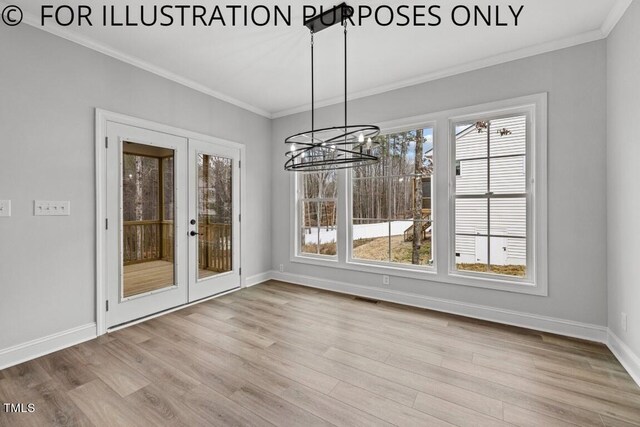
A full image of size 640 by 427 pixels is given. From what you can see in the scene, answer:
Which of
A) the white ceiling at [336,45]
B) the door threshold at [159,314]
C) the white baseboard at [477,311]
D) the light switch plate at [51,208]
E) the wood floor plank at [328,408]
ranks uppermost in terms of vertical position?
the white ceiling at [336,45]

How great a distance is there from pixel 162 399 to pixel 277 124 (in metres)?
4.07

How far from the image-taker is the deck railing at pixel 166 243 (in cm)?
320

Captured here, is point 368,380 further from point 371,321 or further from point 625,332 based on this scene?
point 625,332

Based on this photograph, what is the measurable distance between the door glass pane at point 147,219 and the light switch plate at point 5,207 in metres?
0.86

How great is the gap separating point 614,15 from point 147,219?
4740 mm

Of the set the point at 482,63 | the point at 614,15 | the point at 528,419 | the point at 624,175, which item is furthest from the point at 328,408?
the point at 614,15

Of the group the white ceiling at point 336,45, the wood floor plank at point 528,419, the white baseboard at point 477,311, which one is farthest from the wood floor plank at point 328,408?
the white ceiling at point 336,45

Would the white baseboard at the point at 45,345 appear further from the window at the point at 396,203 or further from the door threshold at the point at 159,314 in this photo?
the window at the point at 396,203

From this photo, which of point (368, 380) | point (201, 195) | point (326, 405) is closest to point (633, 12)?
point (368, 380)

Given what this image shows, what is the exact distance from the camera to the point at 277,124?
16.3ft

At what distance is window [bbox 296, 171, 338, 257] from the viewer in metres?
4.47
